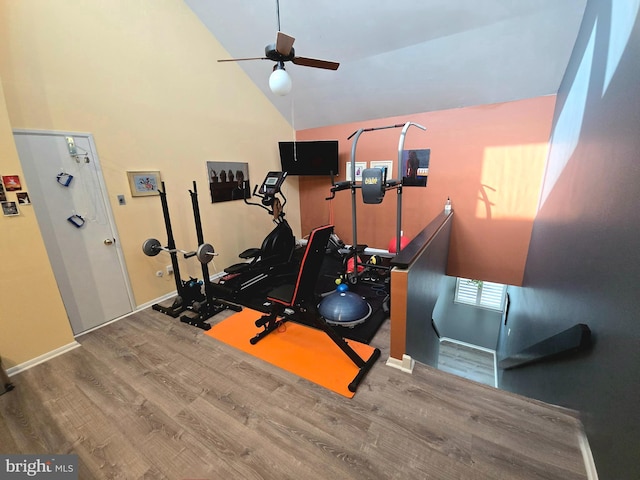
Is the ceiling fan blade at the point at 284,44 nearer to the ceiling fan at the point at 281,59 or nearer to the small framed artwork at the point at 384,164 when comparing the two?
the ceiling fan at the point at 281,59

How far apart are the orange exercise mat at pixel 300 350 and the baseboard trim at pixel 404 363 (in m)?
0.21

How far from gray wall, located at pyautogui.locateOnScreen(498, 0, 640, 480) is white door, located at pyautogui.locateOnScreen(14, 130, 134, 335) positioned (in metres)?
4.25

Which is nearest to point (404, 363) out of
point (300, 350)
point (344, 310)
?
point (344, 310)

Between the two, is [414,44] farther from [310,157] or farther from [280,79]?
[310,157]

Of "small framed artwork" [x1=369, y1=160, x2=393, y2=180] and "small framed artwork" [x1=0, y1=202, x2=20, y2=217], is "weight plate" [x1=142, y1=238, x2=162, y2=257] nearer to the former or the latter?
"small framed artwork" [x1=0, y1=202, x2=20, y2=217]

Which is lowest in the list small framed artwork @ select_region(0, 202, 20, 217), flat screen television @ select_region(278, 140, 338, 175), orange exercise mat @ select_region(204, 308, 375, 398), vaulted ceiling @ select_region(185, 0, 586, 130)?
orange exercise mat @ select_region(204, 308, 375, 398)

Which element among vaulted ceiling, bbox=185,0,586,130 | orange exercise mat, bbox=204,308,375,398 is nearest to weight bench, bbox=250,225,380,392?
orange exercise mat, bbox=204,308,375,398

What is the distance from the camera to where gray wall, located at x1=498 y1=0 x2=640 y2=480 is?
1234 millimetres

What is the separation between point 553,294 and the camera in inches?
92.5

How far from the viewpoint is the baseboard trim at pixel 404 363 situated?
2178 mm

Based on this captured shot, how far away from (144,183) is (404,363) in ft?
11.6

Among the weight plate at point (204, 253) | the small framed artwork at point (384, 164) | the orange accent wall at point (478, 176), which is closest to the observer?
the weight plate at point (204, 253)

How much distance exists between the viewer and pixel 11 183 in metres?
2.12

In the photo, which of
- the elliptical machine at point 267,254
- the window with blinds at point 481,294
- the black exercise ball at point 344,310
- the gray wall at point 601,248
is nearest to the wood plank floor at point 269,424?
the gray wall at point 601,248
